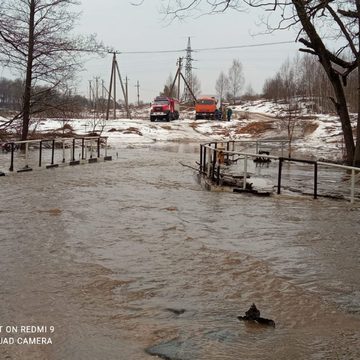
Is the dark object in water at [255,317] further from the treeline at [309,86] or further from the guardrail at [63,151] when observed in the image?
the treeline at [309,86]

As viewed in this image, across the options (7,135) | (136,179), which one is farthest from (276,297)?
(7,135)

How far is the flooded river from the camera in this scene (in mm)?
4191

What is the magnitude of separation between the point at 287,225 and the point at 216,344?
537 centimetres

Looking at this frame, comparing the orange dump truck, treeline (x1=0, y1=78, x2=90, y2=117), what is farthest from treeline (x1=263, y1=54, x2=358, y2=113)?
treeline (x1=0, y1=78, x2=90, y2=117)

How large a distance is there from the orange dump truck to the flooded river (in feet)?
165

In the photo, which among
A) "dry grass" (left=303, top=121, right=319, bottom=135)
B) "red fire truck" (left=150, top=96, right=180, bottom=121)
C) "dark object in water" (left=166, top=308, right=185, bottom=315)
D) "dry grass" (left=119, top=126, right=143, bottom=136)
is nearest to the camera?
"dark object in water" (left=166, top=308, right=185, bottom=315)

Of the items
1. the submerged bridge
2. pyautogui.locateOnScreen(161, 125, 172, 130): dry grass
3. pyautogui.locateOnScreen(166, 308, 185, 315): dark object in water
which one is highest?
pyautogui.locateOnScreen(161, 125, 172, 130): dry grass

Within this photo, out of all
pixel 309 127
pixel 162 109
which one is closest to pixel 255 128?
pixel 309 127

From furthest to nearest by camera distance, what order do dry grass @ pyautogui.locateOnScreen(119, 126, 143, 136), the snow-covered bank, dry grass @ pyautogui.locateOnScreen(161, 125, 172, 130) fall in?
1. dry grass @ pyautogui.locateOnScreen(161, 125, 172, 130)
2. dry grass @ pyautogui.locateOnScreen(119, 126, 143, 136)
3. the snow-covered bank

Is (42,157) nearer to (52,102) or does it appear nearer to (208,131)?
(52,102)

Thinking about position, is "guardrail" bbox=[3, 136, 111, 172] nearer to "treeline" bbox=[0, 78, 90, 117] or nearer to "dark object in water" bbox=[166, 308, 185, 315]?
"treeline" bbox=[0, 78, 90, 117]

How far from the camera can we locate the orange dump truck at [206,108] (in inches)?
2402

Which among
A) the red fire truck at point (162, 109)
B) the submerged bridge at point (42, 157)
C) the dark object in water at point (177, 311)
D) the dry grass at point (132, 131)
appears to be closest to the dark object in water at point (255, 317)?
the dark object in water at point (177, 311)

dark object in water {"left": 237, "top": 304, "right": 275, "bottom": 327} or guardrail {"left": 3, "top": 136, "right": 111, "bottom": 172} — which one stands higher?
guardrail {"left": 3, "top": 136, "right": 111, "bottom": 172}
